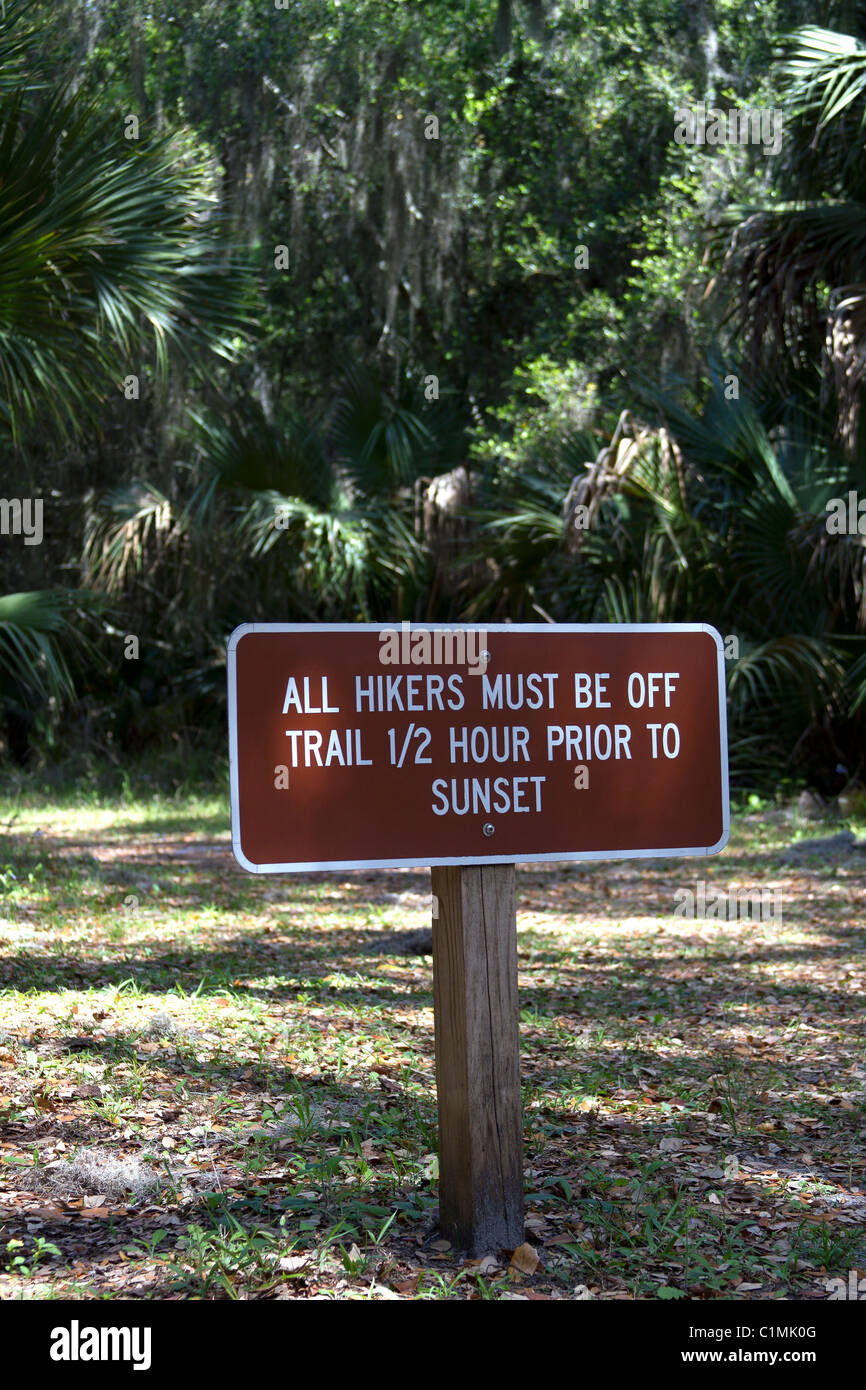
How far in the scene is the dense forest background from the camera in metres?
7.67

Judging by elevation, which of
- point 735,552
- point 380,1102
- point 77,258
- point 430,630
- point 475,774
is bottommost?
point 380,1102

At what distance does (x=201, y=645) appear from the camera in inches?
562

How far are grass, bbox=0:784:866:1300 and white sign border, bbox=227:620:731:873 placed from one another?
88cm

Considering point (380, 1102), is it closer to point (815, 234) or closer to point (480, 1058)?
point (480, 1058)

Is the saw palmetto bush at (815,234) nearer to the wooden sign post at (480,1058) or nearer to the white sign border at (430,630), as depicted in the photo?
the white sign border at (430,630)

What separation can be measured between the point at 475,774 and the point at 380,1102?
160 cm

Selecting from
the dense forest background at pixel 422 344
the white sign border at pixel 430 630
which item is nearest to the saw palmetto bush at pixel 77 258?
the dense forest background at pixel 422 344

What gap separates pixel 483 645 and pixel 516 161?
48.9 ft

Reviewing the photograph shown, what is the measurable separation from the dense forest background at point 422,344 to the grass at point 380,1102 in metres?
2.05

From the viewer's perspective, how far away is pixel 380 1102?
13.4 feet

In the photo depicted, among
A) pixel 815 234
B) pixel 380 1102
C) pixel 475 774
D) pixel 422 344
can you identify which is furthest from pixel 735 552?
pixel 475 774

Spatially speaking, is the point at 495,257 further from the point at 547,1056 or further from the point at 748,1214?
the point at 748,1214

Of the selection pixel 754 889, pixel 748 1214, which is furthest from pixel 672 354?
pixel 748 1214

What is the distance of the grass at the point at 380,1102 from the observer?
9.84 feet
